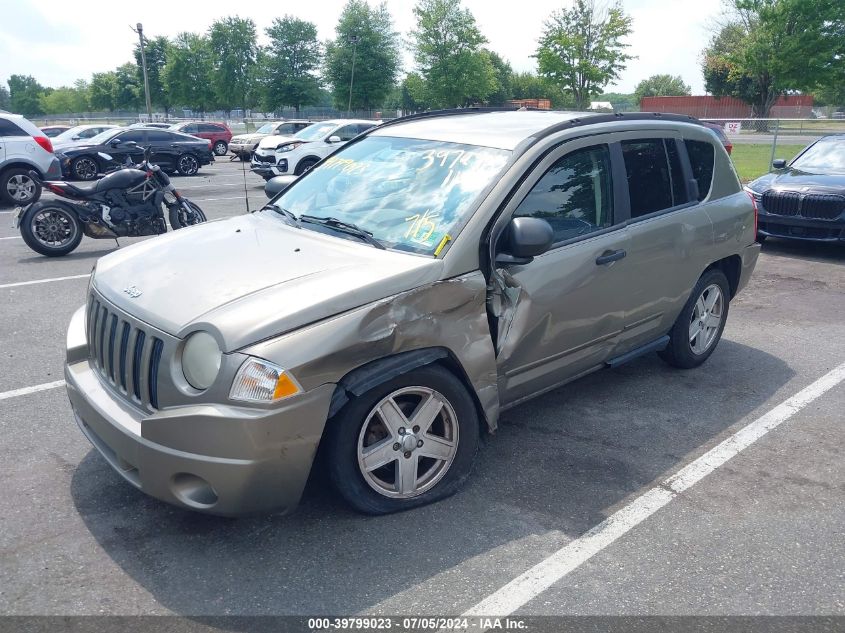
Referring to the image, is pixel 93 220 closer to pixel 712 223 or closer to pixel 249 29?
pixel 712 223

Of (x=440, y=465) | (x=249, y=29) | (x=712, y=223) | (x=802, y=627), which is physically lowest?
(x=802, y=627)

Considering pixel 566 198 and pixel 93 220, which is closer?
pixel 566 198

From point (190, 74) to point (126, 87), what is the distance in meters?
18.1

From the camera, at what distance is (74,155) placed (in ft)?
68.2

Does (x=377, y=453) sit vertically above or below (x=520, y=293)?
below

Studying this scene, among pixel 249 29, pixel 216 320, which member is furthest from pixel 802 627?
pixel 249 29

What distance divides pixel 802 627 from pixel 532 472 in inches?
57.1

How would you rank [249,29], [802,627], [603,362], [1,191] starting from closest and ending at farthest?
[802,627] → [603,362] → [1,191] → [249,29]

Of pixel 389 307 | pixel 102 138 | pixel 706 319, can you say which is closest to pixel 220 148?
pixel 102 138

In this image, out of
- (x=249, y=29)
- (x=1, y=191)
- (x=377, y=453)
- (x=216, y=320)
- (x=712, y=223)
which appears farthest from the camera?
(x=249, y=29)

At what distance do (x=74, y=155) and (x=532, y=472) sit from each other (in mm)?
20597

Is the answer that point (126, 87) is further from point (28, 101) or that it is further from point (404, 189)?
point (404, 189)

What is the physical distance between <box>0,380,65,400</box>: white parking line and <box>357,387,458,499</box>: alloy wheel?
8.90 ft

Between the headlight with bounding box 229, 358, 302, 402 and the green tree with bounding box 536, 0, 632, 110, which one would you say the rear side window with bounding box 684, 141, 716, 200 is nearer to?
the headlight with bounding box 229, 358, 302, 402
